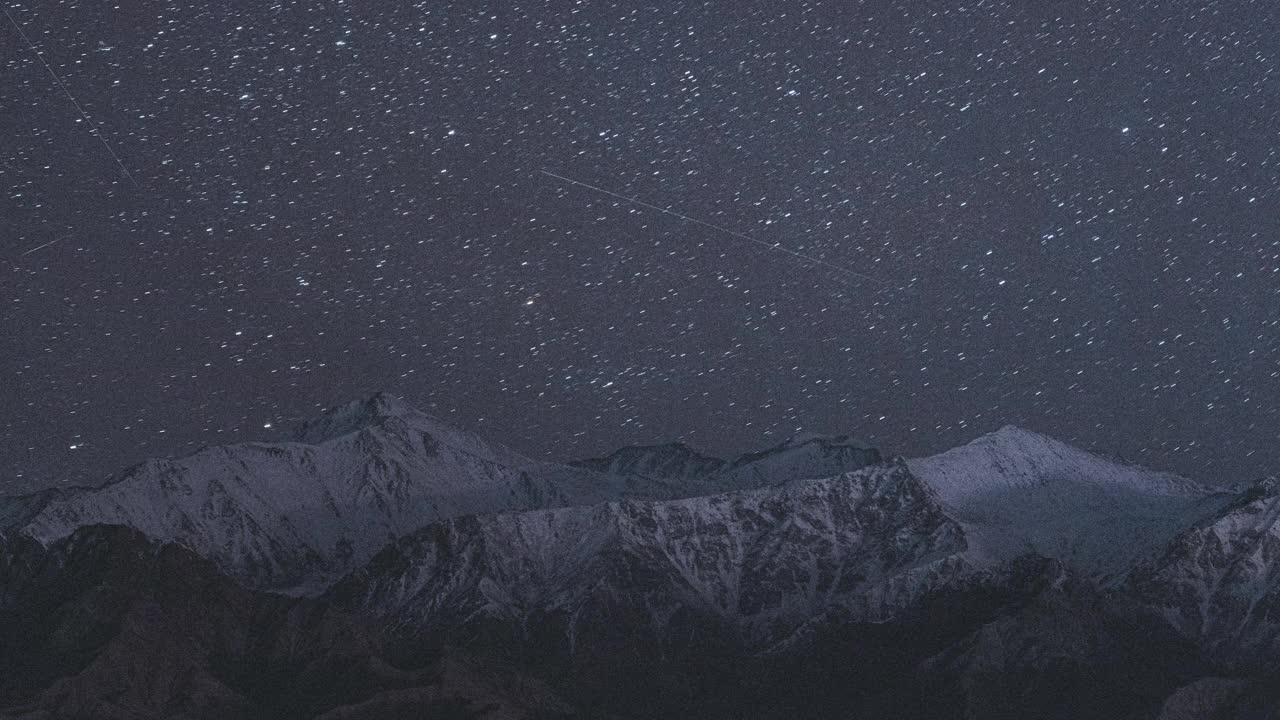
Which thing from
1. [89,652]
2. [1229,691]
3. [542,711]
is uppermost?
[89,652]

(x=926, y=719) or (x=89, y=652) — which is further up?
(x=89, y=652)

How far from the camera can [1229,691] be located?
630ft

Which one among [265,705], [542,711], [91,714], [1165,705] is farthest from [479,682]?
[1165,705]

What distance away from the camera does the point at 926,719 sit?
19912cm

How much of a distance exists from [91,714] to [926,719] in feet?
317

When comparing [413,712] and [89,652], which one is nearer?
[413,712]

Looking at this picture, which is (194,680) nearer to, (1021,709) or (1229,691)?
(1021,709)

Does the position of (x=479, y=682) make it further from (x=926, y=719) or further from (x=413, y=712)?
(x=926, y=719)

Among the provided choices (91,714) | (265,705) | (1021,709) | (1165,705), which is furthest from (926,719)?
(91,714)

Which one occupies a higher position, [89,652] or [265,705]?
[89,652]

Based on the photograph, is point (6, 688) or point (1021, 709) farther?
point (1021, 709)

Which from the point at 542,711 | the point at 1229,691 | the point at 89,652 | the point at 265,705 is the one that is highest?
the point at 89,652

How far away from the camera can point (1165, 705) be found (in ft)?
606

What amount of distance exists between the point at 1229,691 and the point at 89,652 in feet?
442
